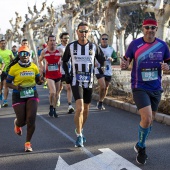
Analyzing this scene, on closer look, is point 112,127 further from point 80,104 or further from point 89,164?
point 89,164

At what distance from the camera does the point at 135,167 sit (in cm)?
539

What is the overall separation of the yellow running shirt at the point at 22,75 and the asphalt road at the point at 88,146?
3.83ft

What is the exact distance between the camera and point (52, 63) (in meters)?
9.74

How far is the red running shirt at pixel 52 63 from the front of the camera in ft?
31.9

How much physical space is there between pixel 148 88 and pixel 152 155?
113 centimetres

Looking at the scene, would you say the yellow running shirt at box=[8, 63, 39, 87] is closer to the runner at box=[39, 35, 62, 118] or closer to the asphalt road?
the asphalt road

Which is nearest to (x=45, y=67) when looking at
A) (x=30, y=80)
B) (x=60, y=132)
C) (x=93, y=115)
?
(x=93, y=115)

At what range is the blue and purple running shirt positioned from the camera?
570 cm

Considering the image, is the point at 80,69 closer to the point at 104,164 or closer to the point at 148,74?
the point at 148,74

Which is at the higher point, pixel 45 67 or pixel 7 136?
pixel 45 67

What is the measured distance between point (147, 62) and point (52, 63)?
443 centimetres

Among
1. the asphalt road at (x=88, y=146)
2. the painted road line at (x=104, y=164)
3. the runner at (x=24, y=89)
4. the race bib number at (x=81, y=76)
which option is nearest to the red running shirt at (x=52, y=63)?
the asphalt road at (x=88, y=146)

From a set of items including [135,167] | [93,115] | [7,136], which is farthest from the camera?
[93,115]

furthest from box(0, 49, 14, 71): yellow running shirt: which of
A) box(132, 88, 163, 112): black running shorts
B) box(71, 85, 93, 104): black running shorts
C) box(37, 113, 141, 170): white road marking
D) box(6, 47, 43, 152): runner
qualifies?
box(132, 88, 163, 112): black running shorts
